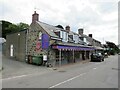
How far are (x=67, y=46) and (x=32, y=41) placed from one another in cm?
531

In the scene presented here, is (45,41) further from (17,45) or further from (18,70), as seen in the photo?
(18,70)

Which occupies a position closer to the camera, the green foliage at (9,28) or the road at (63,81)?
the road at (63,81)

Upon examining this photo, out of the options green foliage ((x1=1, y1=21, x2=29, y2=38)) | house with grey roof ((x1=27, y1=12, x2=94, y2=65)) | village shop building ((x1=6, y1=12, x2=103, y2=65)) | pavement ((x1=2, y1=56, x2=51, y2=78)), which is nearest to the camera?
pavement ((x1=2, y1=56, x2=51, y2=78))

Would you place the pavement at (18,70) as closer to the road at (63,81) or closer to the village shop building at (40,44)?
the road at (63,81)

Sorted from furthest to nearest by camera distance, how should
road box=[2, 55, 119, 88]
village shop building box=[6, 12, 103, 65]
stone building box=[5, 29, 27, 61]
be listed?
1. stone building box=[5, 29, 27, 61]
2. village shop building box=[6, 12, 103, 65]
3. road box=[2, 55, 119, 88]

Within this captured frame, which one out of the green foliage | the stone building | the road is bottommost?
the road

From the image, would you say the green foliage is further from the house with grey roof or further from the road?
the road

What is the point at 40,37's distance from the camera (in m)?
28.5

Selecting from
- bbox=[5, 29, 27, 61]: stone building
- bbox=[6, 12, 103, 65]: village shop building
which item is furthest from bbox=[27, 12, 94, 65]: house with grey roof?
bbox=[5, 29, 27, 61]: stone building

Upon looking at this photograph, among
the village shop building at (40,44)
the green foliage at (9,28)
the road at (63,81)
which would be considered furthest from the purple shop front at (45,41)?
the green foliage at (9,28)

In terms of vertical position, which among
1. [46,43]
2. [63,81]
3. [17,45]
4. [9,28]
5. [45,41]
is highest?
[9,28]

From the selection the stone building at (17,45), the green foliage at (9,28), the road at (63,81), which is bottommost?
Answer: the road at (63,81)

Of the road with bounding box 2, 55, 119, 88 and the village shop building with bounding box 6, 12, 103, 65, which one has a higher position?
the village shop building with bounding box 6, 12, 103, 65

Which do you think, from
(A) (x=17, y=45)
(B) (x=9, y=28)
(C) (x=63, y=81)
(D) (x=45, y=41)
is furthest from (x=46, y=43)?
(B) (x=9, y=28)
